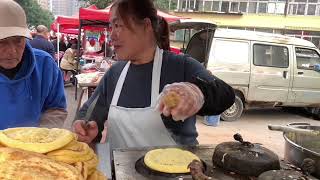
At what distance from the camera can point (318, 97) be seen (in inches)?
387

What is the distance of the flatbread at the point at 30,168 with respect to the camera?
106 cm

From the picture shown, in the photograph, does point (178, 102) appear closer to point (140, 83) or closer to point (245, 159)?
point (245, 159)

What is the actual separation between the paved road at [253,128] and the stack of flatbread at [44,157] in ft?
14.3

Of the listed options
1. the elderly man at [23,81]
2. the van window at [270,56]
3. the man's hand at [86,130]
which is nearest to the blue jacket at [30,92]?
the elderly man at [23,81]

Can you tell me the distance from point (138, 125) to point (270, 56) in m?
7.73

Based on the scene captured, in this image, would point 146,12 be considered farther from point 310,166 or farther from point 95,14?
point 95,14

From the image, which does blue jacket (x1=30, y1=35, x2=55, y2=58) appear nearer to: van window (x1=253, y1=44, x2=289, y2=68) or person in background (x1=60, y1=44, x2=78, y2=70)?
person in background (x1=60, y1=44, x2=78, y2=70)

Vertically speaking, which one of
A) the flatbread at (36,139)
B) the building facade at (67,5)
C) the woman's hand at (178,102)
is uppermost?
the building facade at (67,5)

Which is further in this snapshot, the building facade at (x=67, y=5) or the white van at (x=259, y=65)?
the building facade at (x=67, y=5)

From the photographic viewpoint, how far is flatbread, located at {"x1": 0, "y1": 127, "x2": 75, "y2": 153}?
119cm

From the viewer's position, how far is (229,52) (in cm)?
883

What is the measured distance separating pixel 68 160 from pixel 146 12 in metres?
1.25

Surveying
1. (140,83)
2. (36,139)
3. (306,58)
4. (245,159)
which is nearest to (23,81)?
(140,83)

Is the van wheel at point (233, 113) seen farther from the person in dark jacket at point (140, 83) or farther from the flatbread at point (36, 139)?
Result: the flatbread at point (36, 139)
